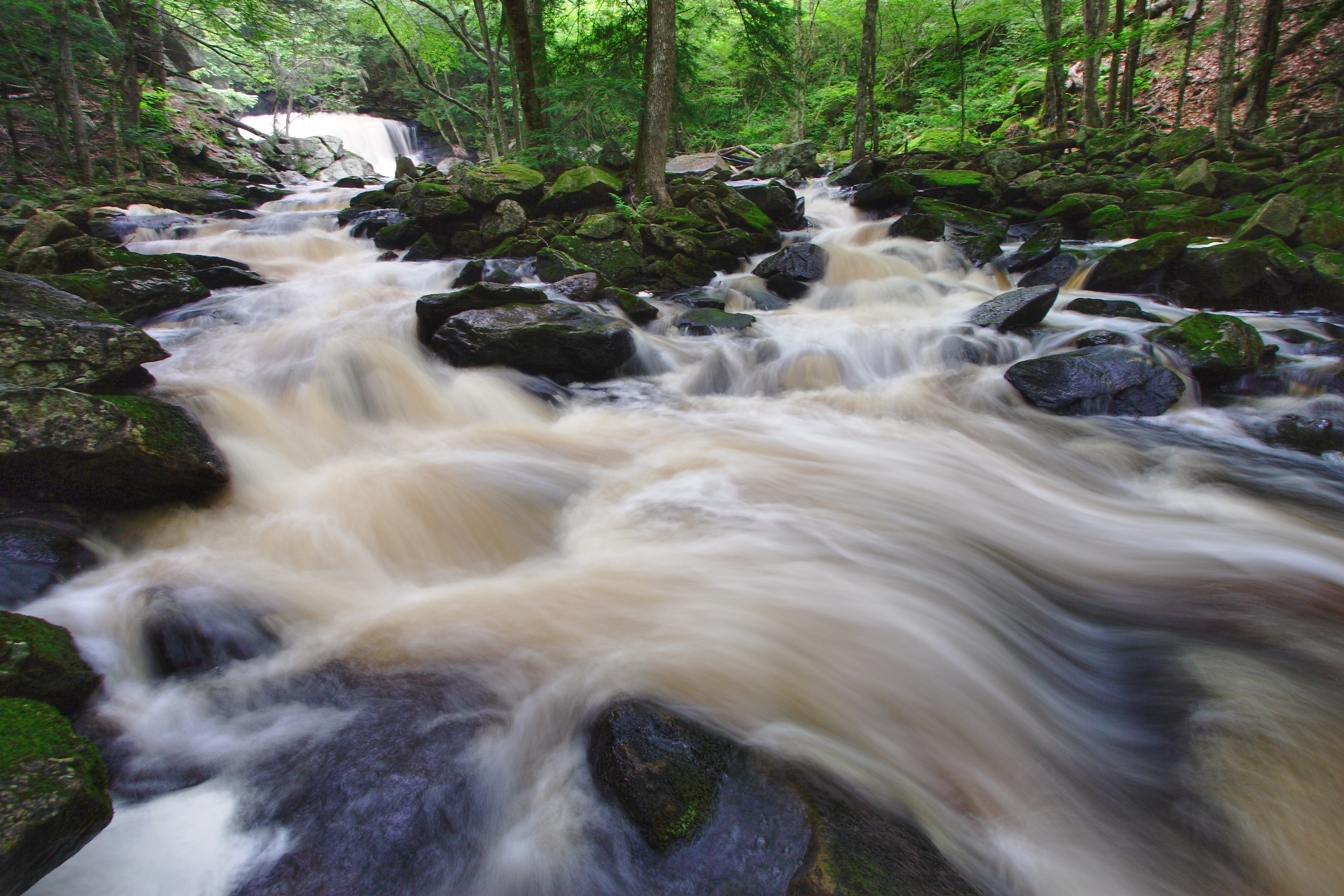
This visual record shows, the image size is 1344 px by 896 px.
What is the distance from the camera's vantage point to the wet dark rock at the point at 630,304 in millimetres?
7961

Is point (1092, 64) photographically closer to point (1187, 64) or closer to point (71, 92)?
point (1187, 64)

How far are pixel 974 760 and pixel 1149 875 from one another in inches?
21.4

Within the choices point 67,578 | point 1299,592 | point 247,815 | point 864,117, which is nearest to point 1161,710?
point 1299,592

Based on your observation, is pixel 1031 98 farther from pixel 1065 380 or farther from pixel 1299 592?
pixel 1299 592

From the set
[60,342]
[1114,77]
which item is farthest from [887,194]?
[60,342]

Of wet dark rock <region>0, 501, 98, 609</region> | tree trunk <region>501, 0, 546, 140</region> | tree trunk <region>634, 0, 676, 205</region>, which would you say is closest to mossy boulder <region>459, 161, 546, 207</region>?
tree trunk <region>634, 0, 676, 205</region>

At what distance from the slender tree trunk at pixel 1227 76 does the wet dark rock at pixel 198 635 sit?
17981mm

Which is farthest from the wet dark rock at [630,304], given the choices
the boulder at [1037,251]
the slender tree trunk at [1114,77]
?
the slender tree trunk at [1114,77]

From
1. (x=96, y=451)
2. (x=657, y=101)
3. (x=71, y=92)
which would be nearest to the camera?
(x=96, y=451)

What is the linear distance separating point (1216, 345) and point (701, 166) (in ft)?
53.3

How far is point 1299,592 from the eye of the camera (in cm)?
311

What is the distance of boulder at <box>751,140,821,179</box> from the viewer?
18.2 meters

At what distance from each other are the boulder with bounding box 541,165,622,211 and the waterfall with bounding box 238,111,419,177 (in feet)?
83.0

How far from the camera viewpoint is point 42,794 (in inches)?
58.3
